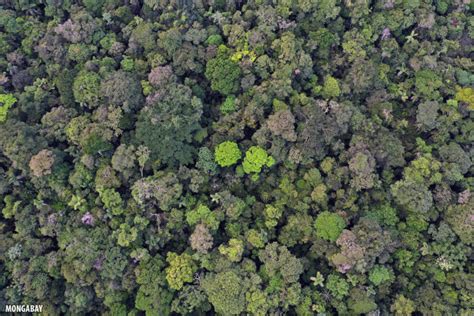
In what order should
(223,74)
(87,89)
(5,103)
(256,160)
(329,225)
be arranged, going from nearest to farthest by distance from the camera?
(329,225)
(256,160)
(87,89)
(5,103)
(223,74)

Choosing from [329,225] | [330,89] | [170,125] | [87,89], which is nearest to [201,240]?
[170,125]

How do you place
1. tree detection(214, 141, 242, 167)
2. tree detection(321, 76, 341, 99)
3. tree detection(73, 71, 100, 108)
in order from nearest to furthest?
1. tree detection(214, 141, 242, 167)
2. tree detection(73, 71, 100, 108)
3. tree detection(321, 76, 341, 99)

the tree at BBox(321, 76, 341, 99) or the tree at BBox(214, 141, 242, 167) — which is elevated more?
the tree at BBox(321, 76, 341, 99)

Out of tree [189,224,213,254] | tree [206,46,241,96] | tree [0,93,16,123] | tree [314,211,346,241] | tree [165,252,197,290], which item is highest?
tree [206,46,241,96]

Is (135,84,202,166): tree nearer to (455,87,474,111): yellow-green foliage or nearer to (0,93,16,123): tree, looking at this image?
(0,93,16,123): tree

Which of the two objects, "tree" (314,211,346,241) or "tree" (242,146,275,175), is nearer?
Answer: "tree" (314,211,346,241)

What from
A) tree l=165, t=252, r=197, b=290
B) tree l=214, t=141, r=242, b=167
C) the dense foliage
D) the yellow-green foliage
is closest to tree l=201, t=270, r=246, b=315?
the dense foliage

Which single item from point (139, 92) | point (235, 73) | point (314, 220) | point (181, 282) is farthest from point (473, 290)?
point (139, 92)

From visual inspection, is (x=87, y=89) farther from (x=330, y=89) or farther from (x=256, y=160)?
(x=330, y=89)

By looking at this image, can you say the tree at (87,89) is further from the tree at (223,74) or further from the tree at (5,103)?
the tree at (223,74)
